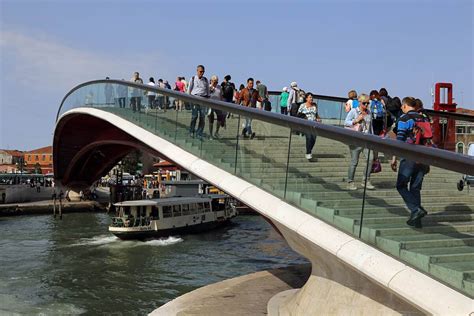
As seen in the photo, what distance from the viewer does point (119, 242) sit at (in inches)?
944

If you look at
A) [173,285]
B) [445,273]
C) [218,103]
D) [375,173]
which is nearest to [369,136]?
[375,173]

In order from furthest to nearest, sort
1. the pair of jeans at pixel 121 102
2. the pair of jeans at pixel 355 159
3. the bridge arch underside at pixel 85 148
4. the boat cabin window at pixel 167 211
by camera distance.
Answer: the bridge arch underside at pixel 85 148 < the boat cabin window at pixel 167 211 < the pair of jeans at pixel 121 102 < the pair of jeans at pixel 355 159

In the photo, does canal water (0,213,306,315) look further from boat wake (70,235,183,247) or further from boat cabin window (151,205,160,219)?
boat cabin window (151,205,160,219)

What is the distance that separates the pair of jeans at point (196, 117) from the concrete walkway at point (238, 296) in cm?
261

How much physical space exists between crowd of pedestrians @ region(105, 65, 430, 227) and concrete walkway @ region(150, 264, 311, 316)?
7.88 feet

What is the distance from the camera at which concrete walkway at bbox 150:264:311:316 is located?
8.20m

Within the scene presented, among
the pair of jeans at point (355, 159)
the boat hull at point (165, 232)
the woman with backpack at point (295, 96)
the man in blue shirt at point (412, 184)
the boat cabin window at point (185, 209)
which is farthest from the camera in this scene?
→ the boat cabin window at point (185, 209)

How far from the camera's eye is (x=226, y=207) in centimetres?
3162

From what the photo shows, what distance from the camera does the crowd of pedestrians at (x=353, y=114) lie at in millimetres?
5094

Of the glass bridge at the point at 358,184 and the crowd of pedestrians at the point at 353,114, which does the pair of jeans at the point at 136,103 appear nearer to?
the crowd of pedestrians at the point at 353,114

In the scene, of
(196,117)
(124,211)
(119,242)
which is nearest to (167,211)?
(124,211)

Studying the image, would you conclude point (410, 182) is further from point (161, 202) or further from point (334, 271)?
point (161, 202)

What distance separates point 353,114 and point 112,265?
11870 millimetres

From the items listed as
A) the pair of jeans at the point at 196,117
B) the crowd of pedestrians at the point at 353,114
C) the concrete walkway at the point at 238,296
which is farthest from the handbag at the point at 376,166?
the pair of jeans at the point at 196,117
